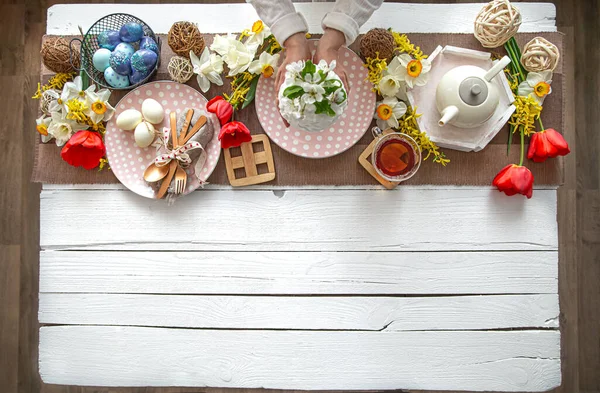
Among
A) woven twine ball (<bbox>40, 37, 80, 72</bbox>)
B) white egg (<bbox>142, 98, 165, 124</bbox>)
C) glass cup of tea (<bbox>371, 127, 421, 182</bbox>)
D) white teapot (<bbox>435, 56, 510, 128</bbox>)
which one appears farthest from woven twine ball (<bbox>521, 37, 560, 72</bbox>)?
woven twine ball (<bbox>40, 37, 80, 72</bbox>)

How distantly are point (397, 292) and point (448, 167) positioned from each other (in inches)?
13.2

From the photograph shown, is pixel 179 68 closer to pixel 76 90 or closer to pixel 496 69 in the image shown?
pixel 76 90

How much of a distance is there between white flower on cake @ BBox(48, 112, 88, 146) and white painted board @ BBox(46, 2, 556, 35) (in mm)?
240

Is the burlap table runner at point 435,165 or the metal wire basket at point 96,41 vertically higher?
the metal wire basket at point 96,41

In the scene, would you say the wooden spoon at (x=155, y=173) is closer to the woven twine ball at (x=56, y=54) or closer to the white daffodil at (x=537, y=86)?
the woven twine ball at (x=56, y=54)

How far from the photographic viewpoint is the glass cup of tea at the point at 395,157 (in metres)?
0.98

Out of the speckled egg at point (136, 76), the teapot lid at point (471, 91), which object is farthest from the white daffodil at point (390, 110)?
the speckled egg at point (136, 76)

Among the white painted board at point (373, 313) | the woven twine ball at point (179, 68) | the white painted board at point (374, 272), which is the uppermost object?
the woven twine ball at point (179, 68)

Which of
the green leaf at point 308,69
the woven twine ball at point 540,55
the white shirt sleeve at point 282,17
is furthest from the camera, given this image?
the woven twine ball at point 540,55

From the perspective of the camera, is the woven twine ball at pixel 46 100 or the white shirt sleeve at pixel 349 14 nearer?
the white shirt sleeve at pixel 349 14

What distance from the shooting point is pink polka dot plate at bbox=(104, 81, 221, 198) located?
3.35 ft

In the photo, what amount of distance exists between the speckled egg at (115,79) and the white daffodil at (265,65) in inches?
12.2

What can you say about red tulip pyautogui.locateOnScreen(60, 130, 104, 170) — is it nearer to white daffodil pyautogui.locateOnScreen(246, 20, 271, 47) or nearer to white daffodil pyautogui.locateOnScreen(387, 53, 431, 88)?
white daffodil pyautogui.locateOnScreen(246, 20, 271, 47)

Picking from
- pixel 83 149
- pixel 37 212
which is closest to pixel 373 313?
pixel 83 149
